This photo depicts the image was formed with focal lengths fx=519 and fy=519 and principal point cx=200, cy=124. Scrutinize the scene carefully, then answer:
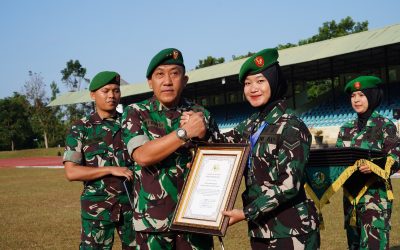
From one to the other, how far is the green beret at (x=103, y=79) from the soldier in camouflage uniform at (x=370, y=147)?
86.0 inches

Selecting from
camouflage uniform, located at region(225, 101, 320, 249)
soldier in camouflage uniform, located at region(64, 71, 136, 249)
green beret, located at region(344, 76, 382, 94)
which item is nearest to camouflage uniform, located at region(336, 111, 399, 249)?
green beret, located at region(344, 76, 382, 94)

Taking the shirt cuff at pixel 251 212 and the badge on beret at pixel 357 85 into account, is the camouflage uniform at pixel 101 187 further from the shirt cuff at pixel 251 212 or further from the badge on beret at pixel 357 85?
the badge on beret at pixel 357 85

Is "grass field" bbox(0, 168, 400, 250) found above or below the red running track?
above

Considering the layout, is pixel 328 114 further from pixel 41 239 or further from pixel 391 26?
pixel 41 239

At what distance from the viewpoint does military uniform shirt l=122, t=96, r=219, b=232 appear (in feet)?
9.27

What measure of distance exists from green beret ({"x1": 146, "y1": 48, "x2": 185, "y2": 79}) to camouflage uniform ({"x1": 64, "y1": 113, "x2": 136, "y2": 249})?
127 cm

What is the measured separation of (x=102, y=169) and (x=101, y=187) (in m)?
0.17

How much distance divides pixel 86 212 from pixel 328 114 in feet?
92.5

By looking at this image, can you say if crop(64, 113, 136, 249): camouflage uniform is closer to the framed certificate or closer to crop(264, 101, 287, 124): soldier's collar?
the framed certificate

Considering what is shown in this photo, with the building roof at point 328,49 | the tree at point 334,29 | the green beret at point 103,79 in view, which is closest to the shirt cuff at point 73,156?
the green beret at point 103,79

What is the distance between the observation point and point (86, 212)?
160 inches

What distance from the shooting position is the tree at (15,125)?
6375 centimetres

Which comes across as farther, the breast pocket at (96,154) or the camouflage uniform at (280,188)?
the breast pocket at (96,154)

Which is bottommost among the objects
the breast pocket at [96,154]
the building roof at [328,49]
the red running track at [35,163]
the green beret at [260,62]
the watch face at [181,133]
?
the red running track at [35,163]
